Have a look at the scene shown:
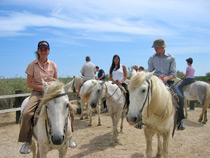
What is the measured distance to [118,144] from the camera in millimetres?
5324

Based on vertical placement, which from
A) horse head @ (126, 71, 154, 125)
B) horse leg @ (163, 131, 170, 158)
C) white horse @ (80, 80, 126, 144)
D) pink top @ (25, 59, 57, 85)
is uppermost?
pink top @ (25, 59, 57, 85)

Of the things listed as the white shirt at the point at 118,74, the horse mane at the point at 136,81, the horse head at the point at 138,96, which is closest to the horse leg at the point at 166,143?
the horse head at the point at 138,96

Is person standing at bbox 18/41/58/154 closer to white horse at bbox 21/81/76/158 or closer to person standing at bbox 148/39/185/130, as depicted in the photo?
white horse at bbox 21/81/76/158

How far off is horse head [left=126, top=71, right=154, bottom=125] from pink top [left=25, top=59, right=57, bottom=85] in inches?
67.2

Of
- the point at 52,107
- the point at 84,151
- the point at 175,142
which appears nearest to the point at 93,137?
the point at 84,151

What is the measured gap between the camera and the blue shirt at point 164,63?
3.98 m

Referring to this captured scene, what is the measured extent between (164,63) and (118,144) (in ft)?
9.29

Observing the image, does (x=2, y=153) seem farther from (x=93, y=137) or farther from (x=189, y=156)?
(x=189, y=156)

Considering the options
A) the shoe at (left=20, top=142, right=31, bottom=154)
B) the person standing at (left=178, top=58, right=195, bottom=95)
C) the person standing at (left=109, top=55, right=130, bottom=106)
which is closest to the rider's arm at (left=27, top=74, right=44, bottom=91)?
the shoe at (left=20, top=142, right=31, bottom=154)

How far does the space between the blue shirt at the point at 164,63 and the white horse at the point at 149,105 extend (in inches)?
32.5

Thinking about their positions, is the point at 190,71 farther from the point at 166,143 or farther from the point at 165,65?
the point at 166,143

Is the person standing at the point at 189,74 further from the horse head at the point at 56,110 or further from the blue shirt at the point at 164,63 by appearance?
the horse head at the point at 56,110

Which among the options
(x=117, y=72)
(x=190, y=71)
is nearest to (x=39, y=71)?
(x=117, y=72)

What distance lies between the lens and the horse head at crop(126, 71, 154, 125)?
8.73ft
